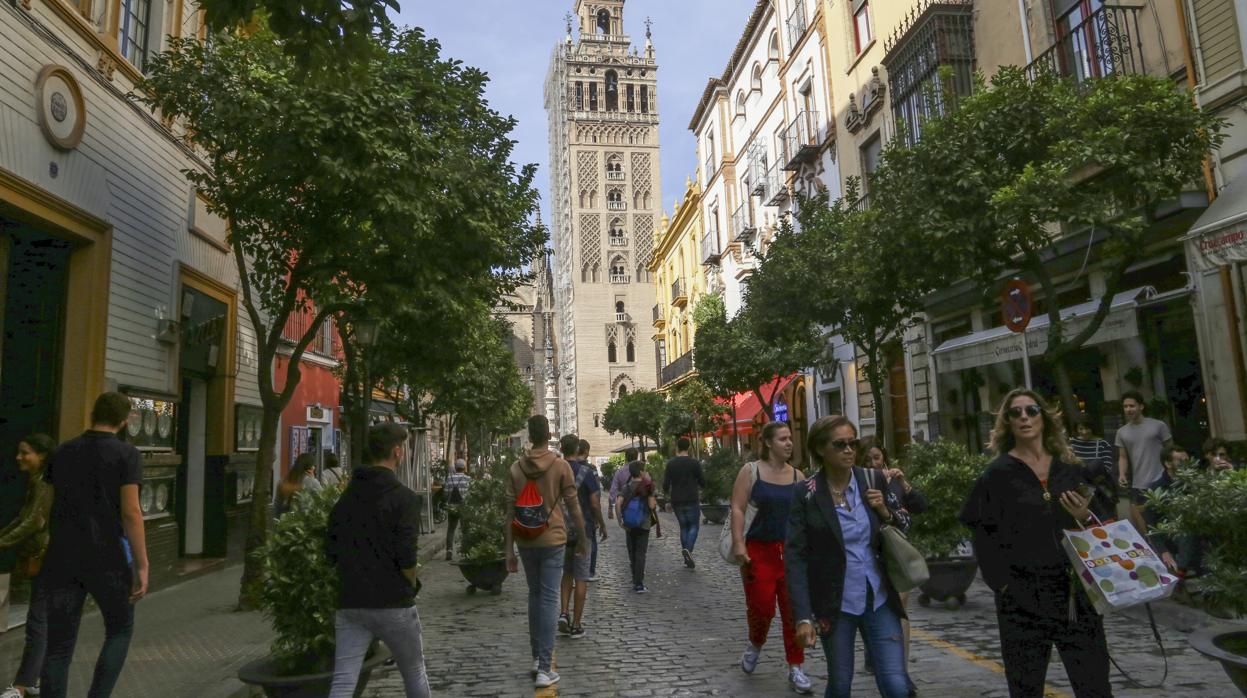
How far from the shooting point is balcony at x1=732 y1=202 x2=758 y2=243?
30684mm

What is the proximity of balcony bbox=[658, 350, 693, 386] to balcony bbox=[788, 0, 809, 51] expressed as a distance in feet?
48.6

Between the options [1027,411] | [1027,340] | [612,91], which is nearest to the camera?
[1027,411]

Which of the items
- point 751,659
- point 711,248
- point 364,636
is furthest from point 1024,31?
point 711,248

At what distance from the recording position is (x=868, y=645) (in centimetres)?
399

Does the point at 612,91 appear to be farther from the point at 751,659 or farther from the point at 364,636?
the point at 364,636

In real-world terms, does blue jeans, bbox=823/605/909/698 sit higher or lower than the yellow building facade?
lower

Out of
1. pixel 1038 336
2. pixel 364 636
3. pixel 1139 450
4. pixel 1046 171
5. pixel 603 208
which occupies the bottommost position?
pixel 364 636

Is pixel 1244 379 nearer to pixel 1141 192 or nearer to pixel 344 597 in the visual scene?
pixel 1141 192

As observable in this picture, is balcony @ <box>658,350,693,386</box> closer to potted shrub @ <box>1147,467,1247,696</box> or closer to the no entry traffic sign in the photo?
the no entry traffic sign

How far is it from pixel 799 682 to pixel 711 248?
3277 centimetres

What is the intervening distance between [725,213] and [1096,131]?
2596 centimetres

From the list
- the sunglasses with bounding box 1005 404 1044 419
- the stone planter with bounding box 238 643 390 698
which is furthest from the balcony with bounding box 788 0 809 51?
the stone planter with bounding box 238 643 390 698

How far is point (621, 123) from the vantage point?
3450 inches

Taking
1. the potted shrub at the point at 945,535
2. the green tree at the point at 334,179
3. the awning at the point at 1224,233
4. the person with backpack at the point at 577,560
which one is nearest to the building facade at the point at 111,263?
the green tree at the point at 334,179
